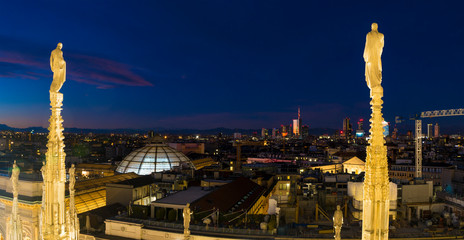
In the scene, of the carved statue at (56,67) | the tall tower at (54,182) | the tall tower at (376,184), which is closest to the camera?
the tall tower at (376,184)

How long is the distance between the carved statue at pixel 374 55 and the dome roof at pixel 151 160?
5056 centimetres

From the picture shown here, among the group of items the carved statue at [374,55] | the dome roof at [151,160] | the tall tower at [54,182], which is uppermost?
the carved statue at [374,55]

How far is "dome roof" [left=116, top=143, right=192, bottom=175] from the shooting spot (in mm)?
54062

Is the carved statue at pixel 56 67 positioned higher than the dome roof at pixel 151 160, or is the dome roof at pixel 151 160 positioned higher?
the carved statue at pixel 56 67

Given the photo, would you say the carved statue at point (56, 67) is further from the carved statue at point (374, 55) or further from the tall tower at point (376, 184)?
the tall tower at point (376, 184)

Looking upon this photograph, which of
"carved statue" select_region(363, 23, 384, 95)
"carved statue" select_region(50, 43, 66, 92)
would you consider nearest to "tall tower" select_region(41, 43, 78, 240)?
"carved statue" select_region(50, 43, 66, 92)

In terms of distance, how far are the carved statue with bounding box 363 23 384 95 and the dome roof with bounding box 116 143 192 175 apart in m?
50.6

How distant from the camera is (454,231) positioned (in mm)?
20734

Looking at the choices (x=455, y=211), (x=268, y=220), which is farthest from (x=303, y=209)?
(x=455, y=211)

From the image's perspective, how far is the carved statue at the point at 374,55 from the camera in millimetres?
6141

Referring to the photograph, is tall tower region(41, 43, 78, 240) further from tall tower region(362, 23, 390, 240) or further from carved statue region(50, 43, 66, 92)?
tall tower region(362, 23, 390, 240)

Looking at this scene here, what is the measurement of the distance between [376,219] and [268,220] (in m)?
16.5

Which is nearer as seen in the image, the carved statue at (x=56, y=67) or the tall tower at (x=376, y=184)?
the tall tower at (x=376, y=184)

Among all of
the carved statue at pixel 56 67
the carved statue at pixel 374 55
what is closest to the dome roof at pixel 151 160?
the carved statue at pixel 56 67
